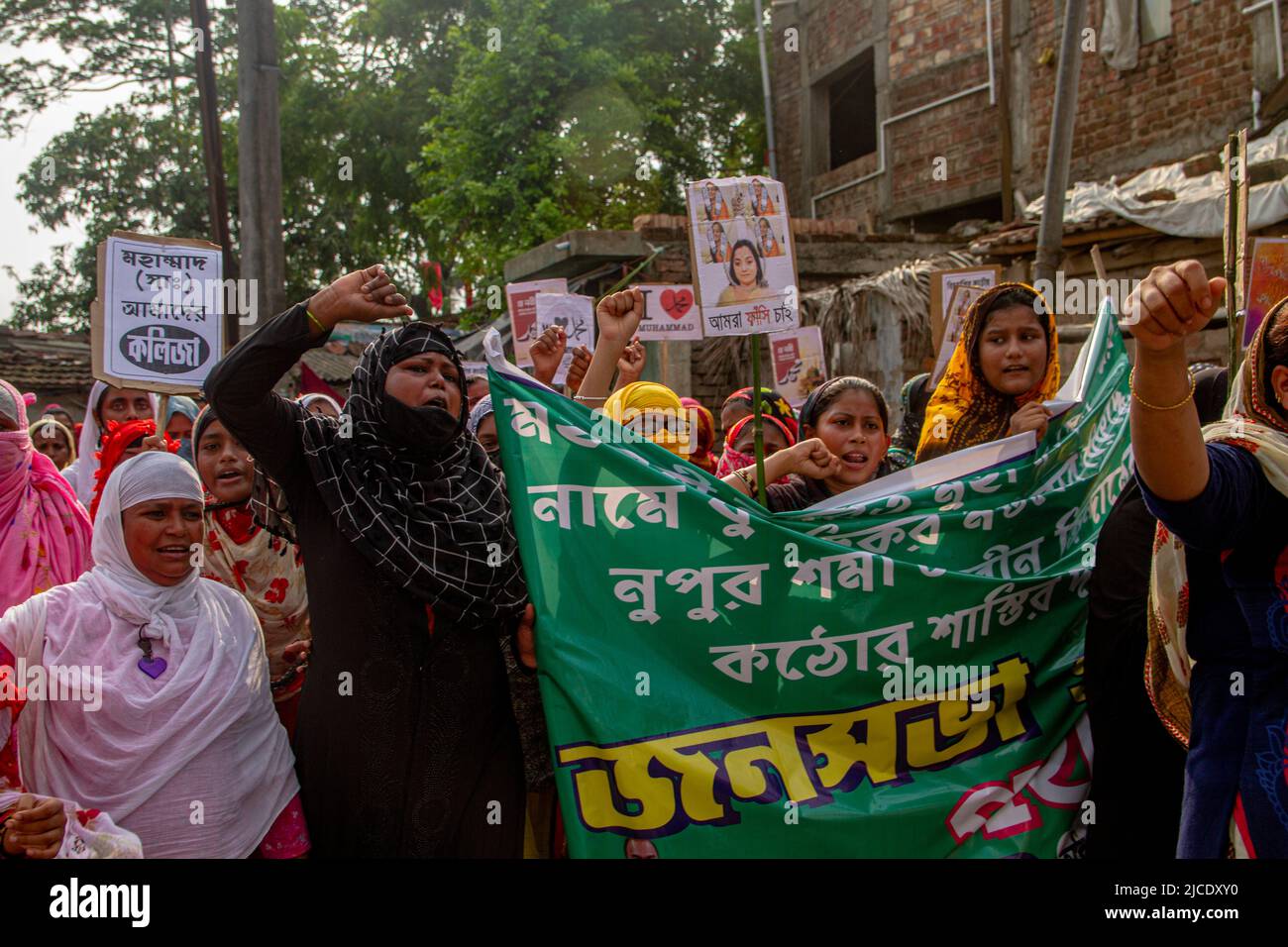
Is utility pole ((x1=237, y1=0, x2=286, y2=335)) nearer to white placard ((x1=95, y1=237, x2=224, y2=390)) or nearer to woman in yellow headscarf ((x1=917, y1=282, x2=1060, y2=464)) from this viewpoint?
white placard ((x1=95, y1=237, x2=224, y2=390))

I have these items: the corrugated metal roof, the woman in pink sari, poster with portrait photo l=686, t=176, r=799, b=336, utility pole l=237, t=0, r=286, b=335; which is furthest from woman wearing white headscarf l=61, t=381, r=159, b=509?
the corrugated metal roof

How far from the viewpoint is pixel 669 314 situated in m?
7.42

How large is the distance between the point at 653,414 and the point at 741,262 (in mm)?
606

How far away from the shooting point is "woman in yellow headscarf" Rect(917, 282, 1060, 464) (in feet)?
10.5

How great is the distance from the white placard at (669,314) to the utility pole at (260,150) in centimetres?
244

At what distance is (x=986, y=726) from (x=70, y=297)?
24.1 m

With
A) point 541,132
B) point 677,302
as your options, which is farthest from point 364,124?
point 677,302

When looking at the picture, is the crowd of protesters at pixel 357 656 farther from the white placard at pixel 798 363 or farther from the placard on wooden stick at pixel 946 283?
the white placard at pixel 798 363

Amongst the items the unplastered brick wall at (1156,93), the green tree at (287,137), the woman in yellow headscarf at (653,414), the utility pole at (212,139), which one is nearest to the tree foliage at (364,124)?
the green tree at (287,137)

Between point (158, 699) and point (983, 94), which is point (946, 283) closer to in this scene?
point (158, 699)

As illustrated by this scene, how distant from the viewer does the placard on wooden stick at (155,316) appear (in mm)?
3916
